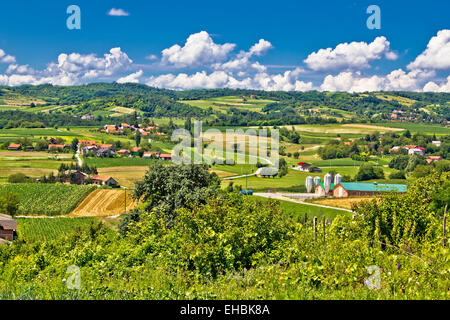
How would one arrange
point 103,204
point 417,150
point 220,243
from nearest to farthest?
point 220,243, point 103,204, point 417,150

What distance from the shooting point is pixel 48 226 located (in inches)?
1531

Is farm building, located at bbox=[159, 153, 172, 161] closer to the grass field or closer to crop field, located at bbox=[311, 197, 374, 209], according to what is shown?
crop field, located at bbox=[311, 197, 374, 209]

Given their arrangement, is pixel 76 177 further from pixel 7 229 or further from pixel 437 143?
pixel 437 143

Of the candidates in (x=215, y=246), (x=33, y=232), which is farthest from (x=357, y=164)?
(x=215, y=246)

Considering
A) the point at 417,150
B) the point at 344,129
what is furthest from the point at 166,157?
the point at 344,129

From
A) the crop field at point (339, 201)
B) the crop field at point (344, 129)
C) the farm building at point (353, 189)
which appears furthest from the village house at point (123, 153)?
the crop field at point (344, 129)

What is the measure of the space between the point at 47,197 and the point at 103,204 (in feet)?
33.4

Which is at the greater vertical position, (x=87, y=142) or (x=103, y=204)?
(x=87, y=142)

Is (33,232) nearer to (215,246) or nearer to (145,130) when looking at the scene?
(215,246)

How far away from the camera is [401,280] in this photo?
18.8 feet

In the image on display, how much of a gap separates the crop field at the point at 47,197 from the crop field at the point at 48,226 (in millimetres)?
5370

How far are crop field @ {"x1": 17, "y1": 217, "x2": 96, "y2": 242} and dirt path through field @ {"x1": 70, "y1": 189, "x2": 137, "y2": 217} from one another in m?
3.37

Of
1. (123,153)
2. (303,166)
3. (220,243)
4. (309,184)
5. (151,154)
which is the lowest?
(309,184)
